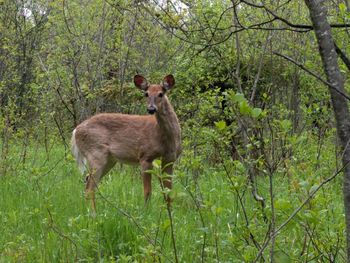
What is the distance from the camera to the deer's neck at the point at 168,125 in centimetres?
878

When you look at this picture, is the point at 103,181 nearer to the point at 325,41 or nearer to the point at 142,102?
the point at 142,102

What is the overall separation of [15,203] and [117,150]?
2508 millimetres

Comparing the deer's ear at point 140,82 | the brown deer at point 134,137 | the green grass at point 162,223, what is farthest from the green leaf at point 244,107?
the deer's ear at point 140,82

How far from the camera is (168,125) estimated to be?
8.81m

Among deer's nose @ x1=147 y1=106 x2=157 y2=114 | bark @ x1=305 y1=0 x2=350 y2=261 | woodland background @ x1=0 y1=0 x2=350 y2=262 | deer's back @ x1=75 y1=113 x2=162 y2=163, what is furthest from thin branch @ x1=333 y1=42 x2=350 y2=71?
deer's back @ x1=75 y1=113 x2=162 y2=163

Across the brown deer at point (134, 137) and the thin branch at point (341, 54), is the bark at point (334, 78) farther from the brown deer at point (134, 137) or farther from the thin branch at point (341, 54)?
the brown deer at point (134, 137)

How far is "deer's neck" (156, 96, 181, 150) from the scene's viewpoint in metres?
8.78

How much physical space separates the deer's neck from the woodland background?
194 millimetres

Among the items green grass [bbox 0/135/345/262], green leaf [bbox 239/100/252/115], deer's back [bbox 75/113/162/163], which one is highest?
green leaf [bbox 239/100/252/115]

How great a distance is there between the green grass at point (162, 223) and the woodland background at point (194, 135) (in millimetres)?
20

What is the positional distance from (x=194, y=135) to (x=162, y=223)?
4.31 metres

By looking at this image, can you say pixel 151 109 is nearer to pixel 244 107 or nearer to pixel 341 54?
pixel 341 54

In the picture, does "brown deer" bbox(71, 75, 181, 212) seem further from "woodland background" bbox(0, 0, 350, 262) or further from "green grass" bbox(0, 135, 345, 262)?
"green grass" bbox(0, 135, 345, 262)

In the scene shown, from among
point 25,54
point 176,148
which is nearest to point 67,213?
point 176,148
